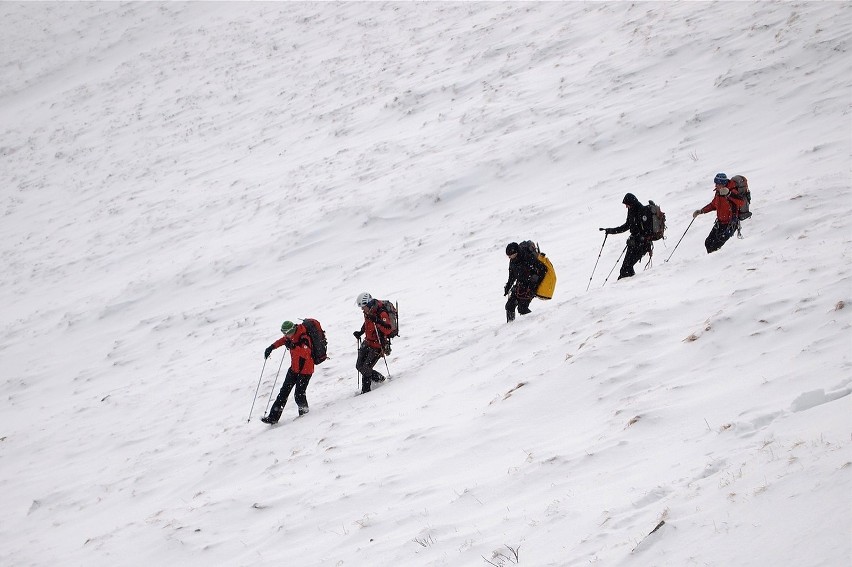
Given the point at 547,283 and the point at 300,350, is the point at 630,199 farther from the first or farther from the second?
the point at 300,350

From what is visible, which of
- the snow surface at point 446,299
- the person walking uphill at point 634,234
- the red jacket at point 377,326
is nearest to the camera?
the snow surface at point 446,299

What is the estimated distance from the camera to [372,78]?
31641 millimetres

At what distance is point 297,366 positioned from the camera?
11.0 metres

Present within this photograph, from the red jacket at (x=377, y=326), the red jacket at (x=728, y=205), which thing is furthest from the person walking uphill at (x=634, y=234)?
the red jacket at (x=377, y=326)

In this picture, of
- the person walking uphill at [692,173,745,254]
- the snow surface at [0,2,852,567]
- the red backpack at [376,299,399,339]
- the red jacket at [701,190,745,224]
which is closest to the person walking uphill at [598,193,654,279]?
the person walking uphill at [692,173,745,254]

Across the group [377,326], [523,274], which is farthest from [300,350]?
[523,274]

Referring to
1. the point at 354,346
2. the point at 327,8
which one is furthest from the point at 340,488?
the point at 327,8

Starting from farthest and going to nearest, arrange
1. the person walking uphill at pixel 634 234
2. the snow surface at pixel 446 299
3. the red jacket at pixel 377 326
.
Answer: the person walking uphill at pixel 634 234 < the red jacket at pixel 377 326 < the snow surface at pixel 446 299

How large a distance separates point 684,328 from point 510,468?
303cm

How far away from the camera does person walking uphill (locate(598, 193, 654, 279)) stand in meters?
11.2

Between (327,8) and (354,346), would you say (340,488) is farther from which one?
(327,8)

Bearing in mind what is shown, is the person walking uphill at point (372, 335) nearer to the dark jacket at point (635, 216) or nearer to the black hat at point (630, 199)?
the dark jacket at point (635, 216)

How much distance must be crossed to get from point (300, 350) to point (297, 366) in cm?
28

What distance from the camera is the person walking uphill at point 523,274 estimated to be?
37.1ft
